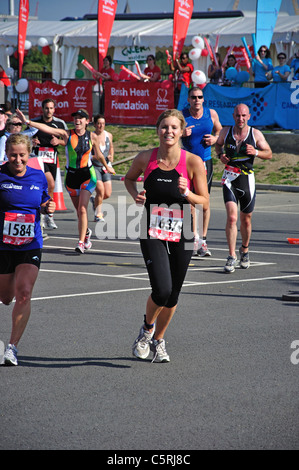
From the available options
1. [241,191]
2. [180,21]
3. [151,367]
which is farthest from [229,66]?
[151,367]

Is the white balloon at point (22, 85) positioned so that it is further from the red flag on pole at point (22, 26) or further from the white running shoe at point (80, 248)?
the white running shoe at point (80, 248)

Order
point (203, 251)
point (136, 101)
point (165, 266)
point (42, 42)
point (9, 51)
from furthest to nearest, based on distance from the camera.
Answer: point (9, 51)
point (42, 42)
point (136, 101)
point (203, 251)
point (165, 266)

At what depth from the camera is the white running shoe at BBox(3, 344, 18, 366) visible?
5.96 meters

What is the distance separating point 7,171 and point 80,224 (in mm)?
5236

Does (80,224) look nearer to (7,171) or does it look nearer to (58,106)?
(7,171)

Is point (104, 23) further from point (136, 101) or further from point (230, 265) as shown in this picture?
point (230, 265)

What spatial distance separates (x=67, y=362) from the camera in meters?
6.10

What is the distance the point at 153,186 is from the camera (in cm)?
600

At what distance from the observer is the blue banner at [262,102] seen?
72.8 ft

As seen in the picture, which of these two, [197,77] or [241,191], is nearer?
[241,191]

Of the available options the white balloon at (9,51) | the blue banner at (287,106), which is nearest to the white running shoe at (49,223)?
the blue banner at (287,106)

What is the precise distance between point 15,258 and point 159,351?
136cm

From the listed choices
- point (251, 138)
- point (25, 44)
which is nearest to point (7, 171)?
point (251, 138)

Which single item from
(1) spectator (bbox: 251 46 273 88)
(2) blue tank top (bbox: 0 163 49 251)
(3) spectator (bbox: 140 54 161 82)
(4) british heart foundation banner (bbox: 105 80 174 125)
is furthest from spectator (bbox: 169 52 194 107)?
(2) blue tank top (bbox: 0 163 49 251)
